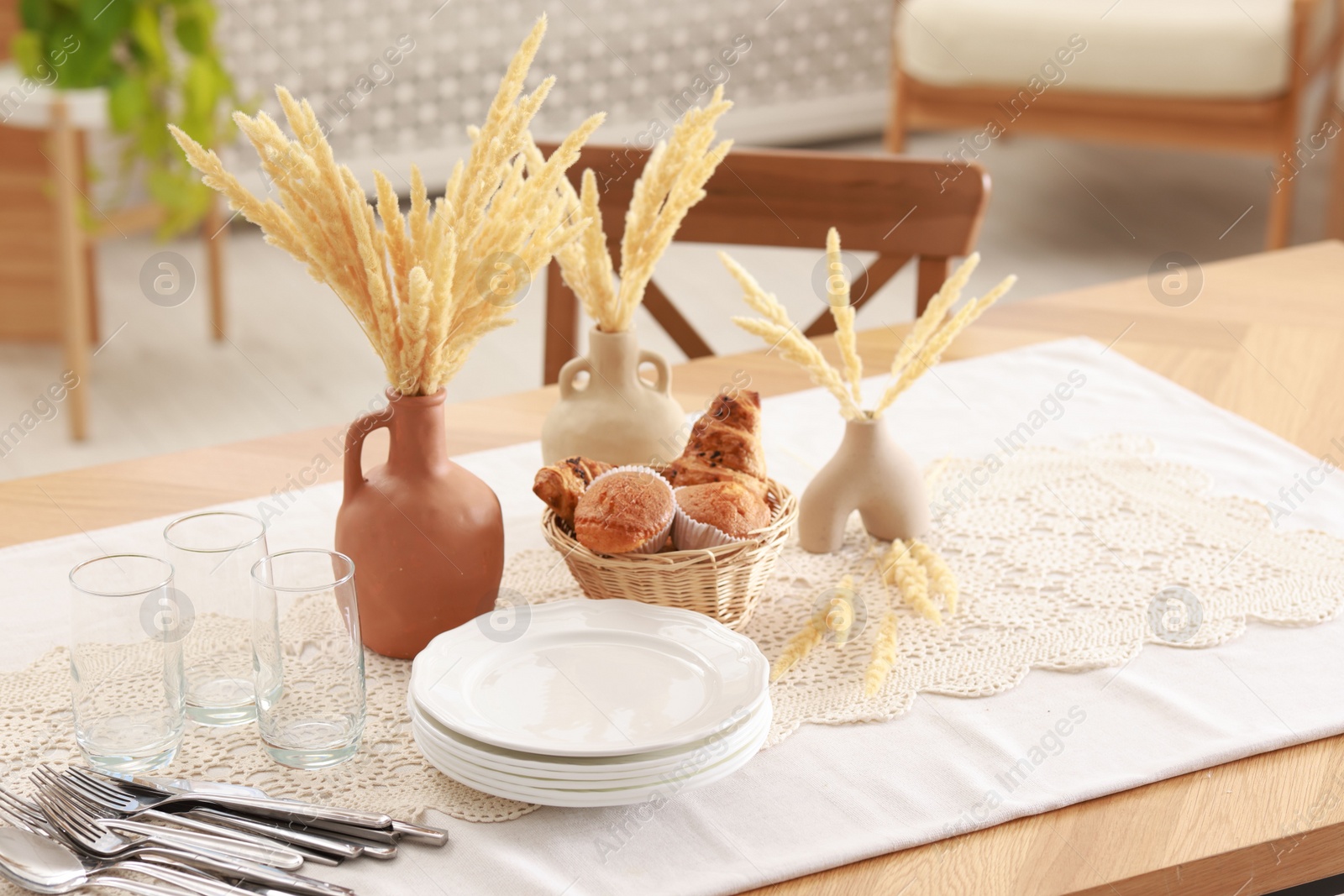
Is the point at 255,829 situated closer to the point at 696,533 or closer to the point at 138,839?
the point at 138,839

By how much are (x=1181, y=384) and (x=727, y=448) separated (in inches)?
25.7

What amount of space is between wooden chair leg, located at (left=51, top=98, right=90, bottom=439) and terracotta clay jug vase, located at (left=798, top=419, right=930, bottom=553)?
210 centimetres

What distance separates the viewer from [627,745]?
827 mm

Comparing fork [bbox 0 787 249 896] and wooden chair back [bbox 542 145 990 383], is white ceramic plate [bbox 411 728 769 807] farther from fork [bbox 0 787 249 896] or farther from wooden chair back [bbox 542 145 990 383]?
wooden chair back [bbox 542 145 990 383]

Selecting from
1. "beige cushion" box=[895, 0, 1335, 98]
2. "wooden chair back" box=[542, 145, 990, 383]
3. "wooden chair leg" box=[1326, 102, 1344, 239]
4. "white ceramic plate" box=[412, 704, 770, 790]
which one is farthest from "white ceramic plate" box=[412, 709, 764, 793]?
"wooden chair leg" box=[1326, 102, 1344, 239]

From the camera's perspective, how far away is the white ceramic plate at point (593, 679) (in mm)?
855

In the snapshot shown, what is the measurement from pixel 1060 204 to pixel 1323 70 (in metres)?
0.81

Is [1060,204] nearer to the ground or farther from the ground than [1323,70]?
nearer to the ground

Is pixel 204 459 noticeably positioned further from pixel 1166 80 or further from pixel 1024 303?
pixel 1166 80

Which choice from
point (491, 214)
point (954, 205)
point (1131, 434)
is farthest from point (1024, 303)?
point (491, 214)

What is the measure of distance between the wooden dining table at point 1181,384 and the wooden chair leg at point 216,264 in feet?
6.57

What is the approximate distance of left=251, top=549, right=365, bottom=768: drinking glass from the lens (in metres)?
0.85

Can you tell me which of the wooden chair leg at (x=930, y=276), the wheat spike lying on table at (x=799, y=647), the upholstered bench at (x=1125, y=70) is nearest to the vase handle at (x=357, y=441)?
the wheat spike lying on table at (x=799, y=647)

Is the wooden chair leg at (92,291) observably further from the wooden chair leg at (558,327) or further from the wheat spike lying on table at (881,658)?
the wheat spike lying on table at (881,658)
